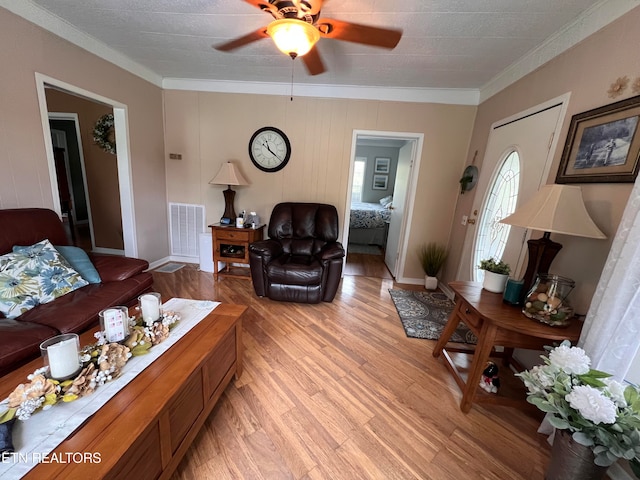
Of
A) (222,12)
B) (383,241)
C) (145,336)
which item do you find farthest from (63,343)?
(383,241)

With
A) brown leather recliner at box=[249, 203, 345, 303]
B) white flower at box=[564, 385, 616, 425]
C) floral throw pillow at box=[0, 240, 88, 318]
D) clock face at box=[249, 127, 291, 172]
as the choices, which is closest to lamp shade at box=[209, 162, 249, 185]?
clock face at box=[249, 127, 291, 172]

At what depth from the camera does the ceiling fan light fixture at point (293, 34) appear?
1.33 metres

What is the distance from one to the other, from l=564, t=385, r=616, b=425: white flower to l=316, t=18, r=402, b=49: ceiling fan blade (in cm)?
205

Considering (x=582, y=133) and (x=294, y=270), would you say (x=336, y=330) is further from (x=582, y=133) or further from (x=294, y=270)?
(x=582, y=133)

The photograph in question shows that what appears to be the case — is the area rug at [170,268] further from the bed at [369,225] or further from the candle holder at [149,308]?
the bed at [369,225]

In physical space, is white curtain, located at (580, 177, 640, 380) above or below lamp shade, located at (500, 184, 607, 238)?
below

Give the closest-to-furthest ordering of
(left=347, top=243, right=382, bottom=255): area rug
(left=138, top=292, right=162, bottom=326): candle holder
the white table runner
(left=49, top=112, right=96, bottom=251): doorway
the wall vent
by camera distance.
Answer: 1. the white table runner
2. (left=138, top=292, right=162, bottom=326): candle holder
3. the wall vent
4. (left=49, top=112, right=96, bottom=251): doorway
5. (left=347, top=243, right=382, bottom=255): area rug

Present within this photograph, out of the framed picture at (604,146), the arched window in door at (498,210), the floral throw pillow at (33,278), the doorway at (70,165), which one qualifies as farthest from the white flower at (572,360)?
the doorway at (70,165)

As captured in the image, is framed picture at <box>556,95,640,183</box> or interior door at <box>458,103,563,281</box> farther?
interior door at <box>458,103,563,281</box>

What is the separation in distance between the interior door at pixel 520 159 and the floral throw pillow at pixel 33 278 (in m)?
3.38

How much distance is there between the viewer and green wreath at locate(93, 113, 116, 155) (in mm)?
3393

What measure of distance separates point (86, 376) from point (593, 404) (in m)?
1.87

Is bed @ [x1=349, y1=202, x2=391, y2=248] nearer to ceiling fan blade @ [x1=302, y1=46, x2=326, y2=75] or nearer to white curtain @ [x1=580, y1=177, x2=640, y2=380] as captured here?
ceiling fan blade @ [x1=302, y1=46, x2=326, y2=75]

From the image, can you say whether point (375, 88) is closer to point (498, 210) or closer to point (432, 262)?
point (498, 210)
